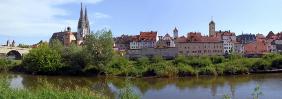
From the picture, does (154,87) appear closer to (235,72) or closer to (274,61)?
(235,72)

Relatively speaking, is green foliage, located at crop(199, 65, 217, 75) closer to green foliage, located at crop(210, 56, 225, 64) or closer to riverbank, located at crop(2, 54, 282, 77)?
riverbank, located at crop(2, 54, 282, 77)

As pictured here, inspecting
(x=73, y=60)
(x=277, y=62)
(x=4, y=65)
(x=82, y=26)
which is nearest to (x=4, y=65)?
(x=4, y=65)

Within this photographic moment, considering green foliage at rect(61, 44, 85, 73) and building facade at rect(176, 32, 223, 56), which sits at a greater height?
building facade at rect(176, 32, 223, 56)

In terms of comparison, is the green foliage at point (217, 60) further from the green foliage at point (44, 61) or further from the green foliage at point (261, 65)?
the green foliage at point (44, 61)

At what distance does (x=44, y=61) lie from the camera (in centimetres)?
5956

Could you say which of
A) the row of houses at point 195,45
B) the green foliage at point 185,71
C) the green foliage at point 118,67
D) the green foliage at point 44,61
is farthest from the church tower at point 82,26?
the green foliage at point 185,71

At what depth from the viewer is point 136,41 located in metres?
107

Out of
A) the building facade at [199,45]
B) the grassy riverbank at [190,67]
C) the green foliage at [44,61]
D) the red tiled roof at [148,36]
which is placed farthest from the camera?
the red tiled roof at [148,36]

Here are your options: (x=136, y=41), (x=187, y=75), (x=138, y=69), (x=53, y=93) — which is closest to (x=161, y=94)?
(x=53, y=93)

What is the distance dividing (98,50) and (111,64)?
3123mm

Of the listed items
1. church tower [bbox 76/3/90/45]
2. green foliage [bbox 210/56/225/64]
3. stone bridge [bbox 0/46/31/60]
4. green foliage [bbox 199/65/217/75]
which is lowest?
green foliage [bbox 199/65/217/75]

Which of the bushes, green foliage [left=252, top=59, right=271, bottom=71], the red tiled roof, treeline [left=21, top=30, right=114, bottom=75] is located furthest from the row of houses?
the bushes

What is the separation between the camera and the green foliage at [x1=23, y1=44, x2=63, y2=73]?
5891cm

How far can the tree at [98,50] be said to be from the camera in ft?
183
